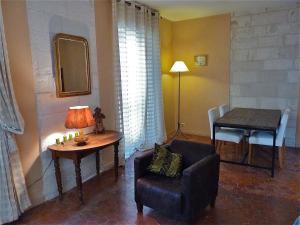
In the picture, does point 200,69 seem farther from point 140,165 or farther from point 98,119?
point 140,165

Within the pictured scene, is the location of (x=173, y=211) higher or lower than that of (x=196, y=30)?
lower

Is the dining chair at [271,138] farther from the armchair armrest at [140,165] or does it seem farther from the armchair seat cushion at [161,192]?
the armchair armrest at [140,165]

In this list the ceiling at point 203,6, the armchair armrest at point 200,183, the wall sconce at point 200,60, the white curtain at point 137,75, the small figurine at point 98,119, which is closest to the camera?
the armchair armrest at point 200,183

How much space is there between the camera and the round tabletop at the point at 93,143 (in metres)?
2.46

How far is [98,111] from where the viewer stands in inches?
118

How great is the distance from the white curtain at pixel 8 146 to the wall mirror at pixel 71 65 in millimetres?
587

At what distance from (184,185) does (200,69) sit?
11.6 feet

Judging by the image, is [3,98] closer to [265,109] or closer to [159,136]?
[159,136]

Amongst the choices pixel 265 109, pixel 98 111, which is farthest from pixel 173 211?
pixel 265 109

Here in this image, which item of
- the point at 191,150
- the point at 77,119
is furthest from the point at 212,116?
the point at 77,119

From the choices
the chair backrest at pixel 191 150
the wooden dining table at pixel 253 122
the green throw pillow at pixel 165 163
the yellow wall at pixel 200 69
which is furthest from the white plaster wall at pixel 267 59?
the green throw pillow at pixel 165 163

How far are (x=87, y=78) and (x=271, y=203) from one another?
99.9 inches

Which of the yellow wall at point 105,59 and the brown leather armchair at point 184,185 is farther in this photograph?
the yellow wall at point 105,59

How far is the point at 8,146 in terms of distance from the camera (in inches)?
85.2
